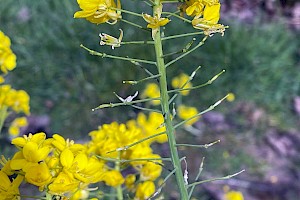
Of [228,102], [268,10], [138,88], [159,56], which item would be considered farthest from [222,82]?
[159,56]

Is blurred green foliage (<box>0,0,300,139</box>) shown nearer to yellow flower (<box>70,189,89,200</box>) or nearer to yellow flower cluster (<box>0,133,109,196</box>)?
yellow flower (<box>70,189,89,200</box>)

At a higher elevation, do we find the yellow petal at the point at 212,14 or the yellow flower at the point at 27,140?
the yellow petal at the point at 212,14

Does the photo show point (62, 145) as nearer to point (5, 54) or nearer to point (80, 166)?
point (80, 166)

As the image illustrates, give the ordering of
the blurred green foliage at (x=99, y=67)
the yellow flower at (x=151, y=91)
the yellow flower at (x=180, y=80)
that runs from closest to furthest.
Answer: the yellow flower at (x=151, y=91)
the yellow flower at (x=180, y=80)
the blurred green foliage at (x=99, y=67)

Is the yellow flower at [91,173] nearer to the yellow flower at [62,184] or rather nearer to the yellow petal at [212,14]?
the yellow flower at [62,184]

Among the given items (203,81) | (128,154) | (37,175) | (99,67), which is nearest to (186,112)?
(203,81)

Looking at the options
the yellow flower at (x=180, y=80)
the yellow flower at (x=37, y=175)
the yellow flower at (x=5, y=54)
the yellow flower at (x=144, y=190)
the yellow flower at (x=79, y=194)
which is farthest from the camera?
the yellow flower at (x=180, y=80)

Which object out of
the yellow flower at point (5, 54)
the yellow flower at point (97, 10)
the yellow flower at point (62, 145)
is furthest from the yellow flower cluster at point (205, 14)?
the yellow flower at point (5, 54)
